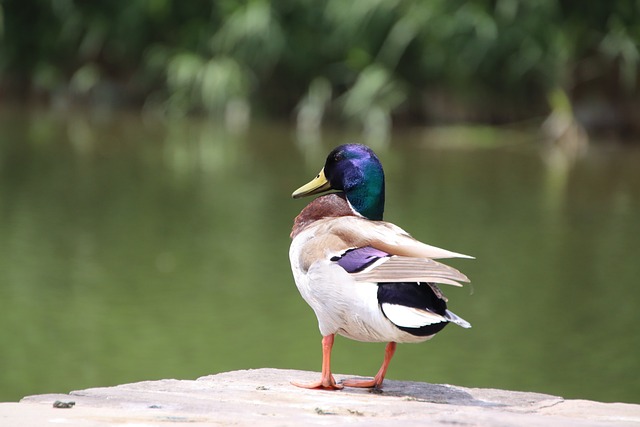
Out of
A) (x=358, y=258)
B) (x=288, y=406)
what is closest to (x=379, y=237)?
(x=358, y=258)

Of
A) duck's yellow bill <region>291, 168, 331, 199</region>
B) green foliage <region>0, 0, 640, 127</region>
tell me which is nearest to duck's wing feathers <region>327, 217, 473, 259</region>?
duck's yellow bill <region>291, 168, 331, 199</region>

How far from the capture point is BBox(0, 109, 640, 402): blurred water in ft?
17.8

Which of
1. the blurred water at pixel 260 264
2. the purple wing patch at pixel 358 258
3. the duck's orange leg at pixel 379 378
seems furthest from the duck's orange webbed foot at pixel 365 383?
the blurred water at pixel 260 264

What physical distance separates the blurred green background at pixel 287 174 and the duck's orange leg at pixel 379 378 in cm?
197

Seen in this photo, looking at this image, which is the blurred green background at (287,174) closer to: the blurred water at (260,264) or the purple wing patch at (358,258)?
the blurred water at (260,264)

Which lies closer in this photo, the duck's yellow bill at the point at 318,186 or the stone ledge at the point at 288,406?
the stone ledge at the point at 288,406

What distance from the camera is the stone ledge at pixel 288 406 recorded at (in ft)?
8.13

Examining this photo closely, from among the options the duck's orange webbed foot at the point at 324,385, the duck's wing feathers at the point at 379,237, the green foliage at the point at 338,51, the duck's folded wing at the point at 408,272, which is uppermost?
the green foliage at the point at 338,51

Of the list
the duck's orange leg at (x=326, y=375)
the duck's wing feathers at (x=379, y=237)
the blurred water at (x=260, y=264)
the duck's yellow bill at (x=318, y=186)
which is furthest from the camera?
the blurred water at (x=260, y=264)

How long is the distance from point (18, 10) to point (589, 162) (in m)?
7.56

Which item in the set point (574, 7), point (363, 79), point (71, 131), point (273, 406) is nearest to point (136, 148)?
point (71, 131)

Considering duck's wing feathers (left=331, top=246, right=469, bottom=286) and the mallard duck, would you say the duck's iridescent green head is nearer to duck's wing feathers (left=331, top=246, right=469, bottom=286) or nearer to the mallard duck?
the mallard duck

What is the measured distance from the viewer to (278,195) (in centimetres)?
955

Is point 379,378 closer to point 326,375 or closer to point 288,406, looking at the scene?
point 326,375
